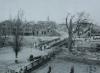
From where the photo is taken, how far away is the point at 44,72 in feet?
65.0

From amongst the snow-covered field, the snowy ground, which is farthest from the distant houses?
the snowy ground

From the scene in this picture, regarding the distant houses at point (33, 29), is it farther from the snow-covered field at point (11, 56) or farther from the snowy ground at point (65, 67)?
the snowy ground at point (65, 67)

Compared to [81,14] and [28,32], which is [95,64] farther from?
[28,32]

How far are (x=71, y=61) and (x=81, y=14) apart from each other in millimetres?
24167

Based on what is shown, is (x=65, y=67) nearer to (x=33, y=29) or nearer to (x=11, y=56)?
(x=11, y=56)

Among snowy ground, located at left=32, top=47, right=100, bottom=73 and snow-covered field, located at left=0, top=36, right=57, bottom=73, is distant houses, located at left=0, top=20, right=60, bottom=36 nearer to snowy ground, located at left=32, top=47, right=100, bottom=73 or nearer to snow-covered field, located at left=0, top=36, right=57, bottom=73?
snow-covered field, located at left=0, top=36, right=57, bottom=73

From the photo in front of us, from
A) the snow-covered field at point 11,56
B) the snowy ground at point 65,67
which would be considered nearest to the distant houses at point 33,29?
the snow-covered field at point 11,56

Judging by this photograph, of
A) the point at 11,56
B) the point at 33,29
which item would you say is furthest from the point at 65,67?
the point at 33,29

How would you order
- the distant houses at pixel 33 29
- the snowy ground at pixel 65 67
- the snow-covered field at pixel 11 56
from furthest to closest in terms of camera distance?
the distant houses at pixel 33 29
the snow-covered field at pixel 11 56
the snowy ground at pixel 65 67

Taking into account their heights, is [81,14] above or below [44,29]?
above

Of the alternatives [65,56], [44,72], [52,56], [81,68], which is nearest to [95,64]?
[81,68]

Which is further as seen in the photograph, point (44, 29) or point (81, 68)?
point (44, 29)

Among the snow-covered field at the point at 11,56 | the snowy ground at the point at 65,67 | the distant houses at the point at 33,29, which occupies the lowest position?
the snowy ground at the point at 65,67

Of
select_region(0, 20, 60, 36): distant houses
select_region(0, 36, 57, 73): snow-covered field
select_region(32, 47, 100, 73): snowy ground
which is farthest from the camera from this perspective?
select_region(0, 20, 60, 36): distant houses
